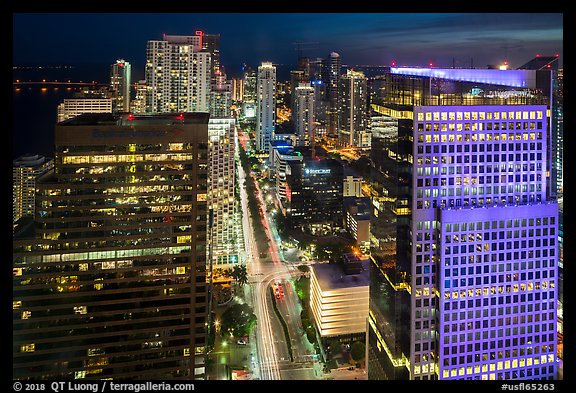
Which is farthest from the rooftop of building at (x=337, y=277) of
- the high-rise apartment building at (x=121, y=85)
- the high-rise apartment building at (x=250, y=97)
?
the high-rise apartment building at (x=250, y=97)

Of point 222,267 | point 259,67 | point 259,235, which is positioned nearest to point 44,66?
point 222,267

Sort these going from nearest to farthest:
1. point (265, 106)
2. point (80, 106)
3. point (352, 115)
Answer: point (80, 106) < point (265, 106) < point (352, 115)

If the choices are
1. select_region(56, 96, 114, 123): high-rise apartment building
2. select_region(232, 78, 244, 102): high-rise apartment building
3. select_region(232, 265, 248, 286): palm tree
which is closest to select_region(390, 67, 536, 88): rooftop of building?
select_region(56, 96, 114, 123): high-rise apartment building

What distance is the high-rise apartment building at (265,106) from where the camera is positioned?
61.9 ft

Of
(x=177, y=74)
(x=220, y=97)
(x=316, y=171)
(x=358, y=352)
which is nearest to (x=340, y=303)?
(x=358, y=352)

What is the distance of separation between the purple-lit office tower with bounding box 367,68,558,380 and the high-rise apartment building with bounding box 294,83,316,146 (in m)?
13.8

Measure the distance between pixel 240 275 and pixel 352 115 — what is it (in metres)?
11.5

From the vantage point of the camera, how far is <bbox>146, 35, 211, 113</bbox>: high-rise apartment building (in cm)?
1249

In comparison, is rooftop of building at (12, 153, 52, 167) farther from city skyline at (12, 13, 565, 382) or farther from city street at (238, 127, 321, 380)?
city street at (238, 127, 321, 380)

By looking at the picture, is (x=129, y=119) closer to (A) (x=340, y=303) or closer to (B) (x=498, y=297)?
(A) (x=340, y=303)

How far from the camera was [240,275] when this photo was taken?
31.7 ft

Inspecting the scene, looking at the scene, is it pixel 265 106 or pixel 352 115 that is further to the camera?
pixel 352 115

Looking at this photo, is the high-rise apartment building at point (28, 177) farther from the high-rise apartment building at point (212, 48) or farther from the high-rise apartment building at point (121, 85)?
the high-rise apartment building at point (212, 48)

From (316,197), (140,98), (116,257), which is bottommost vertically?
(116,257)
